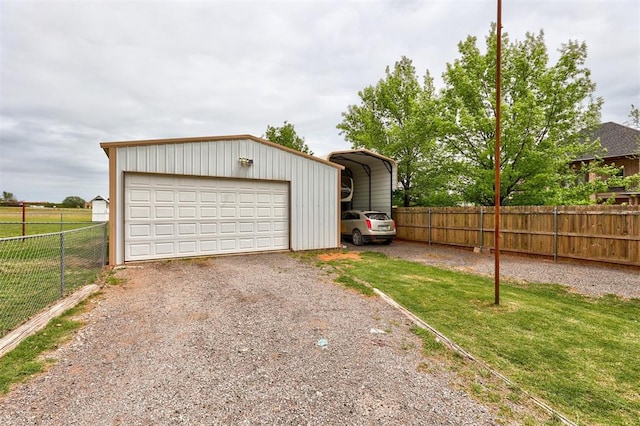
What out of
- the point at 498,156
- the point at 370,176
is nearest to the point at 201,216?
the point at 498,156

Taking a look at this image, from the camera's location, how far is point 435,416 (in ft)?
6.89

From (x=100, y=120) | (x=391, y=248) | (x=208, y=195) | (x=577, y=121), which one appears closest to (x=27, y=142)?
(x=100, y=120)

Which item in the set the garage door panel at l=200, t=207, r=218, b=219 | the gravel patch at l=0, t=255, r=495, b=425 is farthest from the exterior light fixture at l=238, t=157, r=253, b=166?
the gravel patch at l=0, t=255, r=495, b=425

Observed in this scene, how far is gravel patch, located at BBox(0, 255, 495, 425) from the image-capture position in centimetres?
210

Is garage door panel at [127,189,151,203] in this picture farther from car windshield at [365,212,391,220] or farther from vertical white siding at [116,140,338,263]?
car windshield at [365,212,391,220]

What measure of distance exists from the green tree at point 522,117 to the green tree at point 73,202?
182 feet

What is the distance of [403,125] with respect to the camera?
1702cm

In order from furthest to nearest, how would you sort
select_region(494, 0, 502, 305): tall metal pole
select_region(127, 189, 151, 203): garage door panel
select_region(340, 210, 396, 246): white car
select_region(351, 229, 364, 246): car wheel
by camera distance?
select_region(351, 229, 364, 246): car wheel
select_region(340, 210, 396, 246): white car
select_region(127, 189, 151, 203): garage door panel
select_region(494, 0, 502, 305): tall metal pole

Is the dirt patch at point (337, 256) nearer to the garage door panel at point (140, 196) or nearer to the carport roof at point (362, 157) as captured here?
the carport roof at point (362, 157)

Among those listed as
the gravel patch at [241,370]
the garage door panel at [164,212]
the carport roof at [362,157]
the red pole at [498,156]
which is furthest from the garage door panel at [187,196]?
the red pole at [498,156]

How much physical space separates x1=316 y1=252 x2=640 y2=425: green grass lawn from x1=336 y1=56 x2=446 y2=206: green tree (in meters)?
9.93

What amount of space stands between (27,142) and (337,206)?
90.5ft

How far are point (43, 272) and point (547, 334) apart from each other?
9.34 meters

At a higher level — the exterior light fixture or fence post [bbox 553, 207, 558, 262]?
the exterior light fixture
